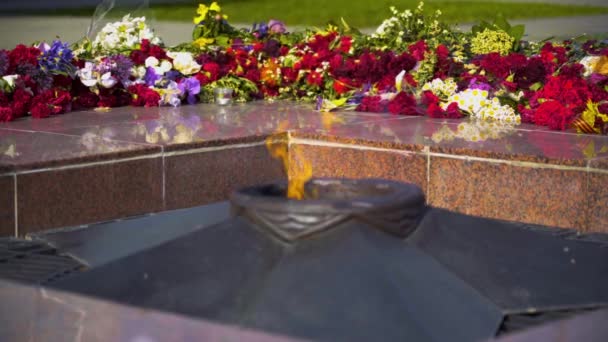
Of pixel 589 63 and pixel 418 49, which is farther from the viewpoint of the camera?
pixel 418 49

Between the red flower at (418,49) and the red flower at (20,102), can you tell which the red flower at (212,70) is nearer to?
the red flower at (418,49)

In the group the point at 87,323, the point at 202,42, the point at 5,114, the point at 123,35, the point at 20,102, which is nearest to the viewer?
the point at 87,323

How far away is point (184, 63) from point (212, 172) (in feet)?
5.39

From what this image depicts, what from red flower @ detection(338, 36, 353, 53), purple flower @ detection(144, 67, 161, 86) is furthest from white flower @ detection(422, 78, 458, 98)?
purple flower @ detection(144, 67, 161, 86)

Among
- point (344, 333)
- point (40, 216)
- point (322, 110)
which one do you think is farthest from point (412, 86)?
point (344, 333)

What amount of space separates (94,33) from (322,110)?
6.04 ft

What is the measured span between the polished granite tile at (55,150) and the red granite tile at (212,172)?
0.13m

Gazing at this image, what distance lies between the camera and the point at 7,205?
9.95 feet

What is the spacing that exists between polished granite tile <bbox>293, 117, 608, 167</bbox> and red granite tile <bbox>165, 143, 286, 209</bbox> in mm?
197

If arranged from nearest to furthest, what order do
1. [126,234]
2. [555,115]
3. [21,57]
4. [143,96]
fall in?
1. [126,234]
2. [555,115]
3. [21,57]
4. [143,96]

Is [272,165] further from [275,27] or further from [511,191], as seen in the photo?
[275,27]

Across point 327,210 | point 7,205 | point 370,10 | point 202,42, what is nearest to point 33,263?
point 327,210

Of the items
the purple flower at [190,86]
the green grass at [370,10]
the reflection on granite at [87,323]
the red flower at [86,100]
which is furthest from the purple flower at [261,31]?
the reflection on granite at [87,323]

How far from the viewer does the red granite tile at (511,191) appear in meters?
3.21
